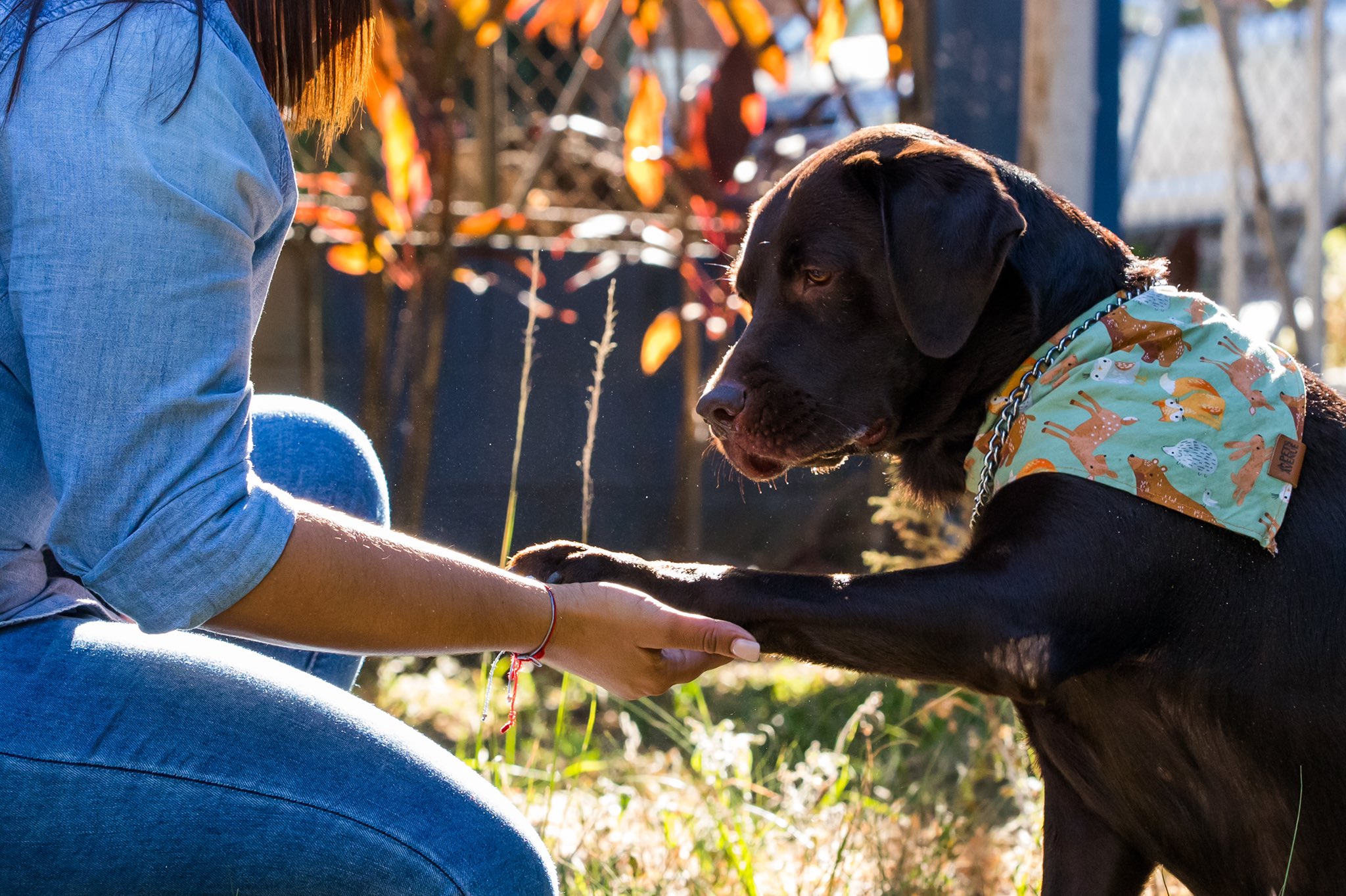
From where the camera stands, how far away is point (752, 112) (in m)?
3.55

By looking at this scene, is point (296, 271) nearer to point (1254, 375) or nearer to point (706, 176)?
point (706, 176)

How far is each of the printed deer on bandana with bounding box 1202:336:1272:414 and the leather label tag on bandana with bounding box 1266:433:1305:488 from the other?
0.17 ft

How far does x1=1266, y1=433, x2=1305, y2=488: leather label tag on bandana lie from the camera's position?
1727mm

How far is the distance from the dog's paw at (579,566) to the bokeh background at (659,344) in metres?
0.52

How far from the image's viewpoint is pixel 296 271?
4281 mm

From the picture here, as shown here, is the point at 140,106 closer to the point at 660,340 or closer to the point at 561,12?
the point at 660,340

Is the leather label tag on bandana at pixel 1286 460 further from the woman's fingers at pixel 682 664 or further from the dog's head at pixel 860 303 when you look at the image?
the woman's fingers at pixel 682 664

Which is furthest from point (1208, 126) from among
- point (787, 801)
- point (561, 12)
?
point (787, 801)

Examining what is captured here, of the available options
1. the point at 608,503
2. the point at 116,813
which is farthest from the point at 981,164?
the point at 608,503

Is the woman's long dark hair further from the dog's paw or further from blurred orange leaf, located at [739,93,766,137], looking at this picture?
blurred orange leaf, located at [739,93,766,137]

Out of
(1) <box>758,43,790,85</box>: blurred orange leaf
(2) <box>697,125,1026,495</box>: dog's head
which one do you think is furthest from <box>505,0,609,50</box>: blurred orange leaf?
(2) <box>697,125,1026,495</box>: dog's head

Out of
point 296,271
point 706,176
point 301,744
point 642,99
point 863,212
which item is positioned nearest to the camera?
point 301,744

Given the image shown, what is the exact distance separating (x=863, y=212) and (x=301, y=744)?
47.7 inches

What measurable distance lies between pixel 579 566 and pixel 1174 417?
83 centimetres
